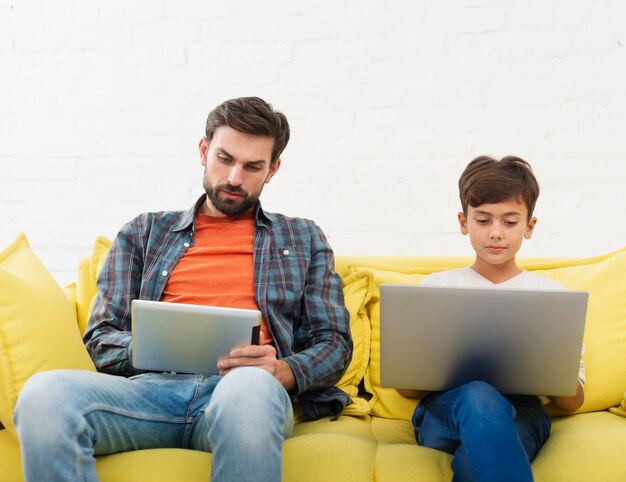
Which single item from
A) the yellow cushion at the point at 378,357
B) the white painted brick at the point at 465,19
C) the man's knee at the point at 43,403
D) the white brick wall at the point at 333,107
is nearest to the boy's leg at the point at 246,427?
the man's knee at the point at 43,403

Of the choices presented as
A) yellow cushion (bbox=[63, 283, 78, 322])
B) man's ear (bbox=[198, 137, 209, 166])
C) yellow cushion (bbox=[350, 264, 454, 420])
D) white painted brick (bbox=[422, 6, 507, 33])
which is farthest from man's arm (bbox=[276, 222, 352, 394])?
white painted brick (bbox=[422, 6, 507, 33])

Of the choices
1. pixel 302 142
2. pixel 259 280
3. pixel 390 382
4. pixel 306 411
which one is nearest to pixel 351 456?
pixel 390 382

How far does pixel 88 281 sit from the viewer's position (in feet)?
6.53

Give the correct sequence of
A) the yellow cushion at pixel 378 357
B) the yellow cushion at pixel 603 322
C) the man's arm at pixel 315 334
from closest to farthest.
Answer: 1. the man's arm at pixel 315 334
2. the yellow cushion at pixel 603 322
3. the yellow cushion at pixel 378 357

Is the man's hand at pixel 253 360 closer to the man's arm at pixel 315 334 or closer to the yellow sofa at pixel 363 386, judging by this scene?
the man's arm at pixel 315 334

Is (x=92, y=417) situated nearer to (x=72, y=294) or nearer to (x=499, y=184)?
(x=72, y=294)

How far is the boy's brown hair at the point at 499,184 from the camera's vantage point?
1.71 m

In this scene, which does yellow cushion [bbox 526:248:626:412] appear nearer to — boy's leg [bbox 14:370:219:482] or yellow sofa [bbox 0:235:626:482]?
yellow sofa [bbox 0:235:626:482]

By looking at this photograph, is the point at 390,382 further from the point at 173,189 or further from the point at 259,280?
the point at 173,189

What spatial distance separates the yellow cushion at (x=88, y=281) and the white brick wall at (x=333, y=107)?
0.55 m

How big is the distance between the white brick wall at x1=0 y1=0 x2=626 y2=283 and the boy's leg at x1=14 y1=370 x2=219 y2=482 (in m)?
1.09

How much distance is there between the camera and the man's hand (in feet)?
4.73

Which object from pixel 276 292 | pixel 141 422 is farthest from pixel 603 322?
pixel 141 422

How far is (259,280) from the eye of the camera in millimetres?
1816
